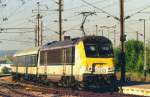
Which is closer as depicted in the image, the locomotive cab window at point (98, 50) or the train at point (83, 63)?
the train at point (83, 63)

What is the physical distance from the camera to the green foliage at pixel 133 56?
7338cm

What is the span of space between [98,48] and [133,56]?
48.7 meters

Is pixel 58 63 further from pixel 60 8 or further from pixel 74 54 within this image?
pixel 60 8

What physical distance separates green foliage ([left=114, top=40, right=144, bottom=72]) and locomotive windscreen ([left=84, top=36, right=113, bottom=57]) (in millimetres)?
34247

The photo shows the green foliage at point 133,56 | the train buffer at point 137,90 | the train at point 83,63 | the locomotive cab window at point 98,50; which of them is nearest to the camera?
the train buffer at point 137,90

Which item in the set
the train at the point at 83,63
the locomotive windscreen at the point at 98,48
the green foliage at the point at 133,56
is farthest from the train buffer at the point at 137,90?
the green foliage at the point at 133,56

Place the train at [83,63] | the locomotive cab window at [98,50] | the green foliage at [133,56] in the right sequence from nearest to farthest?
the train at [83,63], the locomotive cab window at [98,50], the green foliage at [133,56]

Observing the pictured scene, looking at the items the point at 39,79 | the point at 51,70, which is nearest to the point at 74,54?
the point at 51,70

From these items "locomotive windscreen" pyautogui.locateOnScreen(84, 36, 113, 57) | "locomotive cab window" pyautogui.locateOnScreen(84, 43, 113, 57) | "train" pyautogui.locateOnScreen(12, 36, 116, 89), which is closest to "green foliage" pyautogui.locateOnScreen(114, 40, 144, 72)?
"train" pyautogui.locateOnScreen(12, 36, 116, 89)

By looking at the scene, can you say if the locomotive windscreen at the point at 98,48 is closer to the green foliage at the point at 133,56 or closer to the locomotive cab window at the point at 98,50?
the locomotive cab window at the point at 98,50

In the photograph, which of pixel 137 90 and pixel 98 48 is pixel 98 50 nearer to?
pixel 98 48

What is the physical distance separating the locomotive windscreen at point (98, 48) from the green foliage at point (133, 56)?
34.2 meters

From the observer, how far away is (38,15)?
84.4m

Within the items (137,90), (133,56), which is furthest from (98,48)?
(133,56)
